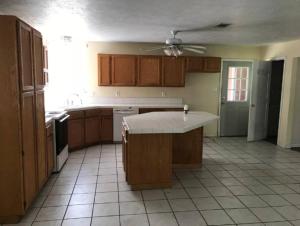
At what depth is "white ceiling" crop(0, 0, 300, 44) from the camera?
2871 mm

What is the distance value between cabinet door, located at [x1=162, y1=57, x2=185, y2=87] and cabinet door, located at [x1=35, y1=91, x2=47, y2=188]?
3.36 meters

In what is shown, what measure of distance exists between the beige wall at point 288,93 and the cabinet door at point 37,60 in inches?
197

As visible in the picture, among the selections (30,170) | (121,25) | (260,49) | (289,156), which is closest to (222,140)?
(289,156)

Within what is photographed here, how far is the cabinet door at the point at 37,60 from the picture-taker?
303 cm

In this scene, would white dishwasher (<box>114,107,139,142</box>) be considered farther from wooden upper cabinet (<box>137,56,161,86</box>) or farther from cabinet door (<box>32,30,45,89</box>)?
cabinet door (<box>32,30,45,89</box>)

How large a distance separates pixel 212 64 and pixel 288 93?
183 cm

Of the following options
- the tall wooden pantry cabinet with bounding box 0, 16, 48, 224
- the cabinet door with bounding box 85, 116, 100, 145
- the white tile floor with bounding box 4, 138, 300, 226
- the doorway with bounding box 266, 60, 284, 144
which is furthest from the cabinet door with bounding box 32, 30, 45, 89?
the doorway with bounding box 266, 60, 284, 144

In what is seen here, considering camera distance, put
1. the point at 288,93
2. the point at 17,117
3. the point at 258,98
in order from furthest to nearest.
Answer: the point at 258,98 → the point at 288,93 → the point at 17,117

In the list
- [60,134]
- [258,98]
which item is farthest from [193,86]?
[60,134]

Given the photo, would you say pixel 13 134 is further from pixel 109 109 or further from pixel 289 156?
pixel 289 156

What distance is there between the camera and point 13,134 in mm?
2551

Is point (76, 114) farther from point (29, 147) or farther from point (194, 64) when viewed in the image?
point (194, 64)

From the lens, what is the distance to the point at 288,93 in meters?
5.57

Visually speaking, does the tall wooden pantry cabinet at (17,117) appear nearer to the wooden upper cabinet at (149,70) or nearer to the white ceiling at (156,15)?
the white ceiling at (156,15)
